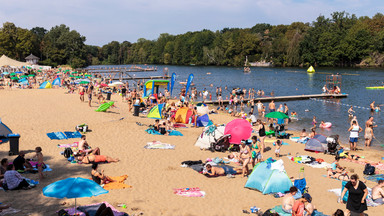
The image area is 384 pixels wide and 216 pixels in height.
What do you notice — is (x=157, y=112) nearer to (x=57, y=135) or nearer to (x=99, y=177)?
(x=57, y=135)

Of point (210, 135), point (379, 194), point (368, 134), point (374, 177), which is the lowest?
point (374, 177)

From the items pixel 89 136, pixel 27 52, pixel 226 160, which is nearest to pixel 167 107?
pixel 89 136

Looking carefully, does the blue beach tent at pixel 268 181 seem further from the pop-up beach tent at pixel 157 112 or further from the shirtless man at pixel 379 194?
the pop-up beach tent at pixel 157 112

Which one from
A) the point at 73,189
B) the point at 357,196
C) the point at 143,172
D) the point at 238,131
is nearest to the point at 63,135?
the point at 143,172

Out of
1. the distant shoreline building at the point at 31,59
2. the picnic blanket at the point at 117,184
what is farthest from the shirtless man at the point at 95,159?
the distant shoreline building at the point at 31,59

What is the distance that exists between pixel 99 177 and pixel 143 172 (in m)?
1.88

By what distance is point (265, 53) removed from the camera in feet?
365

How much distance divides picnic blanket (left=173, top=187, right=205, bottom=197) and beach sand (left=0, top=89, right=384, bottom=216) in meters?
0.17

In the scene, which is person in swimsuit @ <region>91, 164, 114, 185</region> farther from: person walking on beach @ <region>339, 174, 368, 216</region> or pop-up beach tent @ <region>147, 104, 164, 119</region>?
pop-up beach tent @ <region>147, 104, 164, 119</region>

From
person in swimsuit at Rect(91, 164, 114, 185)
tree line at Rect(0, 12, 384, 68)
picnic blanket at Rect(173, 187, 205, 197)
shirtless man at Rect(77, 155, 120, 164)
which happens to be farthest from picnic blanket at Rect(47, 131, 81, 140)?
tree line at Rect(0, 12, 384, 68)

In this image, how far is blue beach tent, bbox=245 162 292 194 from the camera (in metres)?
9.83

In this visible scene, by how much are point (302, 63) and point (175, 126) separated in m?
87.6

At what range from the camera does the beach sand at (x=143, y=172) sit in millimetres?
8586

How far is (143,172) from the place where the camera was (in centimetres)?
1119
